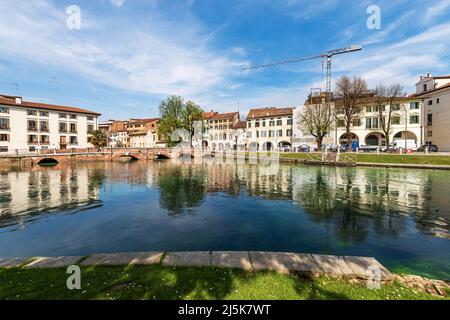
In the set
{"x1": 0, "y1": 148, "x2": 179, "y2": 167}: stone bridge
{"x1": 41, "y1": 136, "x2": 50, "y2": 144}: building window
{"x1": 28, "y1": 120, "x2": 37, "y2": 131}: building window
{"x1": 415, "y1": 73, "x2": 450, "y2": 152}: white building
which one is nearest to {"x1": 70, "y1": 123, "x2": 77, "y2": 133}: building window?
{"x1": 41, "y1": 136, "x2": 50, "y2": 144}: building window

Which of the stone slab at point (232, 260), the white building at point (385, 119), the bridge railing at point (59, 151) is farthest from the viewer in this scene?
the white building at point (385, 119)

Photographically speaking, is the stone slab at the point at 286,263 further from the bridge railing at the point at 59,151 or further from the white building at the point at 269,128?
the white building at the point at 269,128

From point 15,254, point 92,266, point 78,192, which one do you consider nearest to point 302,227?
point 92,266

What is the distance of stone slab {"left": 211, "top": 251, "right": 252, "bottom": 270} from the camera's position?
6195 millimetres

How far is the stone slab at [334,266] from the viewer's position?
5.81 m

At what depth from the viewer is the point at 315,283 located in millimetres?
5402

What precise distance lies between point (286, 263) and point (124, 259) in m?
4.59

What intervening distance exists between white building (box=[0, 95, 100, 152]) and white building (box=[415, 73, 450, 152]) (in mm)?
99942

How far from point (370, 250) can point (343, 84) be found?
59373 millimetres

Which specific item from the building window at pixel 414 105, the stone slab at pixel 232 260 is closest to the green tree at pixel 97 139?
the stone slab at pixel 232 260

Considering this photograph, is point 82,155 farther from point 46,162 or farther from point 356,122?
point 356,122

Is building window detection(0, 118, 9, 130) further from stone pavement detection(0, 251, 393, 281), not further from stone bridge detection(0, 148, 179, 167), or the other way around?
stone pavement detection(0, 251, 393, 281)

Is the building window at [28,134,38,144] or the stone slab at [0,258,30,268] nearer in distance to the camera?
the stone slab at [0,258,30,268]

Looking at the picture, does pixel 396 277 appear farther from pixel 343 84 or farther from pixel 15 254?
pixel 343 84
